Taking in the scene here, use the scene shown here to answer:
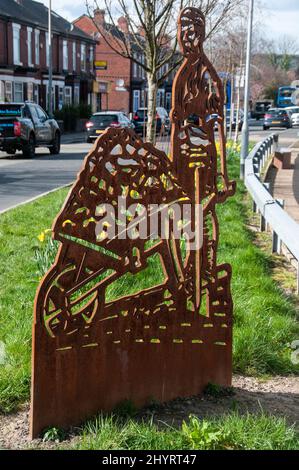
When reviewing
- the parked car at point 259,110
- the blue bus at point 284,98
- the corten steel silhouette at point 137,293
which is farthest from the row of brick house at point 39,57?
the corten steel silhouette at point 137,293

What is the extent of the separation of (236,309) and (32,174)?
14.2 meters

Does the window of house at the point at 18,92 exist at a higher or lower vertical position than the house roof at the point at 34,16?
lower

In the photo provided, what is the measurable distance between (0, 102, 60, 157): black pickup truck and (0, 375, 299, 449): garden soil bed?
20.3 meters

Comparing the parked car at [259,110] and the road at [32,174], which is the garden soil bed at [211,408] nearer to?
the road at [32,174]

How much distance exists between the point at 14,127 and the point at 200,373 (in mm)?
20521

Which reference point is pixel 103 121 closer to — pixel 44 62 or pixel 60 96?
pixel 44 62

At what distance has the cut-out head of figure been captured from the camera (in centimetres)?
436

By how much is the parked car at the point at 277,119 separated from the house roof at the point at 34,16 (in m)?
15.0

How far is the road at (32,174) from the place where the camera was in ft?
48.9

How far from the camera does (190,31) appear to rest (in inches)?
173

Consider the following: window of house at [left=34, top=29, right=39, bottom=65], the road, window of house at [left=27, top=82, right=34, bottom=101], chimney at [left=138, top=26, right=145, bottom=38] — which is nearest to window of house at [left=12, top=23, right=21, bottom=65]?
window of house at [left=27, top=82, right=34, bottom=101]

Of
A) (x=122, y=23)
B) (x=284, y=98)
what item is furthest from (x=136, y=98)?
(x=122, y=23)
